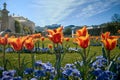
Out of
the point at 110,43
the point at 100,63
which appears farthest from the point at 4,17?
the point at 110,43

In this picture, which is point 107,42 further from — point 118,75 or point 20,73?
point 20,73

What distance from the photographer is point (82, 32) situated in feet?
12.3

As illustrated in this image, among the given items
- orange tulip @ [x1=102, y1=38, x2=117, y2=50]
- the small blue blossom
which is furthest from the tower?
orange tulip @ [x1=102, y1=38, x2=117, y2=50]

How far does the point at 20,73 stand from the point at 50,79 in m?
0.48

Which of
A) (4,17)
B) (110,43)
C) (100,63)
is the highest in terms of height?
(4,17)

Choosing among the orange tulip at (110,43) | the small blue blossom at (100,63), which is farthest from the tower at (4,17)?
the orange tulip at (110,43)

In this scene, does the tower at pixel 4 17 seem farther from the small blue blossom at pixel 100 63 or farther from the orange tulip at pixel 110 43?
the orange tulip at pixel 110 43

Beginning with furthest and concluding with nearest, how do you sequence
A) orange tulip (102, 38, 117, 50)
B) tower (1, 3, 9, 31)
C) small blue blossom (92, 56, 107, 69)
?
1. tower (1, 3, 9, 31)
2. small blue blossom (92, 56, 107, 69)
3. orange tulip (102, 38, 117, 50)

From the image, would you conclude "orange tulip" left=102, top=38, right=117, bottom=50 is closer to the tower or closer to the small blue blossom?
the small blue blossom

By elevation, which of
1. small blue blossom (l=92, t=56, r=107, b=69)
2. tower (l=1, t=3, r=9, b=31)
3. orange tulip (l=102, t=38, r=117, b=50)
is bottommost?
small blue blossom (l=92, t=56, r=107, b=69)

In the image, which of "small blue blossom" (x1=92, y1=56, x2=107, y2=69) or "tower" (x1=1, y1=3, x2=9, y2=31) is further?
"tower" (x1=1, y1=3, x2=9, y2=31)

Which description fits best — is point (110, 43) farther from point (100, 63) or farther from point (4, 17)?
point (4, 17)

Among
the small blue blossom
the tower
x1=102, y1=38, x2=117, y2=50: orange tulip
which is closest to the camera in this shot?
x1=102, y1=38, x2=117, y2=50: orange tulip

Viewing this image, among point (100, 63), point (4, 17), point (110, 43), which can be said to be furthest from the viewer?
point (4, 17)
